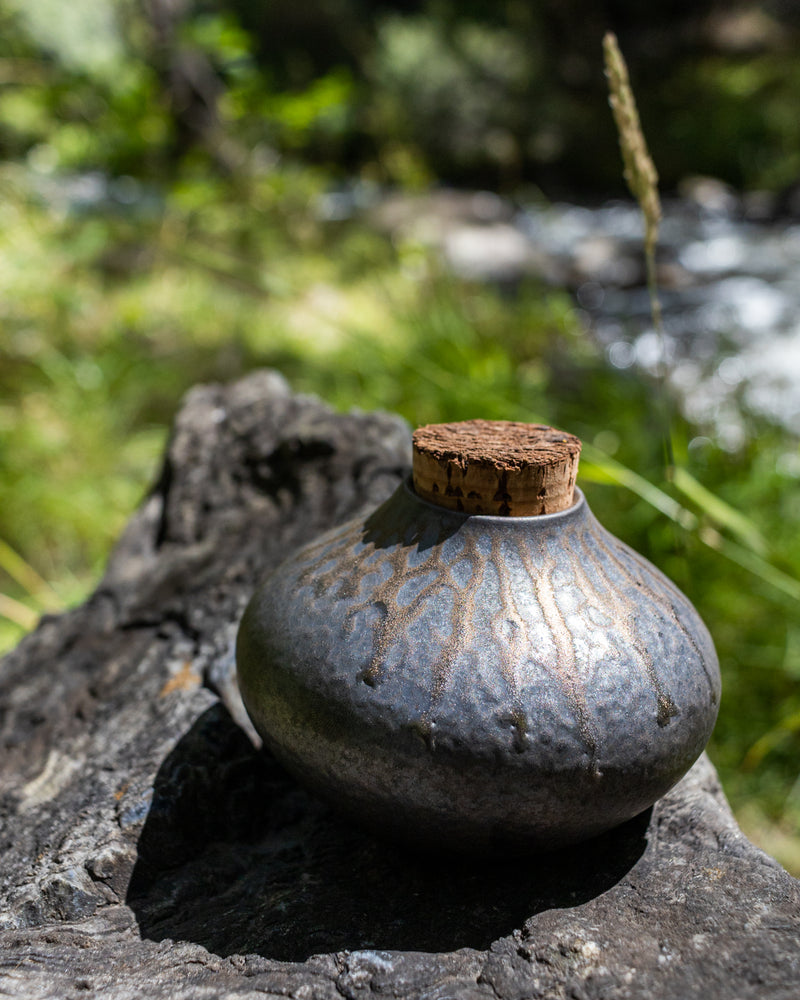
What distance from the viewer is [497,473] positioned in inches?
43.9

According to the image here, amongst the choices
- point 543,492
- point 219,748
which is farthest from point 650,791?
point 219,748

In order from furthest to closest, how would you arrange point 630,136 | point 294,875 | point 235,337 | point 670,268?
point 670,268
point 235,337
point 630,136
point 294,875

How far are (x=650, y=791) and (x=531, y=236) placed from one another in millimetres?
9695

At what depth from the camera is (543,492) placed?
45.3 inches

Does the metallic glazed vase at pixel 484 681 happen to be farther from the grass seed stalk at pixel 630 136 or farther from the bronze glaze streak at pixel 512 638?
the grass seed stalk at pixel 630 136

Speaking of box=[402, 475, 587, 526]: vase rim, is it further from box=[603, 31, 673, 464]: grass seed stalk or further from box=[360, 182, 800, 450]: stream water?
box=[360, 182, 800, 450]: stream water

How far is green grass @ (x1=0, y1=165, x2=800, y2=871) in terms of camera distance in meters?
2.64

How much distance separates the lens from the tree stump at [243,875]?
1055 mm

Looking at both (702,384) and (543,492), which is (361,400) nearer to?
(702,384)

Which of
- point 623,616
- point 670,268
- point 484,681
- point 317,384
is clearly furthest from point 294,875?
point 670,268

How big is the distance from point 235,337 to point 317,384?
46.2 inches

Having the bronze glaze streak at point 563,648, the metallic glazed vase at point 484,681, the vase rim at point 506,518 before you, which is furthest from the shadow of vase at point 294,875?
the vase rim at point 506,518

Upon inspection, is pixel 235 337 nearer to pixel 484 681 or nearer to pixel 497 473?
pixel 497 473

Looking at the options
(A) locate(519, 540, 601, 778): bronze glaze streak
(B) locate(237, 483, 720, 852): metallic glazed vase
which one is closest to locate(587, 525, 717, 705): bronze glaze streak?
(B) locate(237, 483, 720, 852): metallic glazed vase
